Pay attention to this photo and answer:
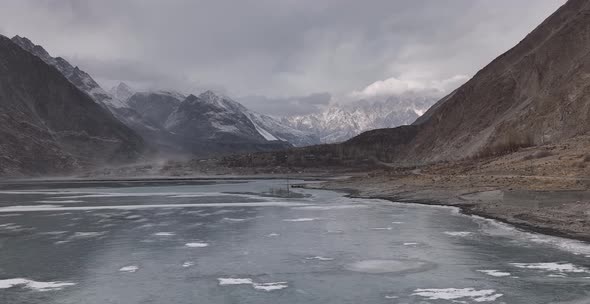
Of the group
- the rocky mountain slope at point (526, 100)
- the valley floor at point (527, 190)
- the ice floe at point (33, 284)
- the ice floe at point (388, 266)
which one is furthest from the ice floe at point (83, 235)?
the rocky mountain slope at point (526, 100)

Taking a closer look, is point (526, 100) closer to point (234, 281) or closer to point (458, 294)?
point (458, 294)

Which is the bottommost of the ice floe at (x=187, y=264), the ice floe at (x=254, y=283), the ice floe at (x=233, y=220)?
the ice floe at (x=254, y=283)

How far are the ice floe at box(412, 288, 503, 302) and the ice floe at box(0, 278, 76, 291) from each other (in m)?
15.0

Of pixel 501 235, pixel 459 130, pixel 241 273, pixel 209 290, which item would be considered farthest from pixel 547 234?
pixel 459 130

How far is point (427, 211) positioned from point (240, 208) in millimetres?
21226

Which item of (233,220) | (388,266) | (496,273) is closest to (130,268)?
(388,266)

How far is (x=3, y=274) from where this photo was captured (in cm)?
2591

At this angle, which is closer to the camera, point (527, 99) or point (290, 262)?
point (290, 262)

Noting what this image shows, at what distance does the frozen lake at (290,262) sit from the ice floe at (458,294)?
0.13ft

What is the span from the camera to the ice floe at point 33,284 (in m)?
23.1

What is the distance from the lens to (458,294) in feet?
70.7

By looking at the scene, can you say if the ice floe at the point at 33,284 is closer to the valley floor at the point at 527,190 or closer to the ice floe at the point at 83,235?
the ice floe at the point at 83,235

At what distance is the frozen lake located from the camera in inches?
861

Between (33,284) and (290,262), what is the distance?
12.1 m
